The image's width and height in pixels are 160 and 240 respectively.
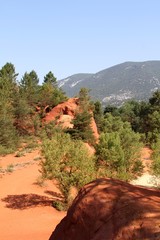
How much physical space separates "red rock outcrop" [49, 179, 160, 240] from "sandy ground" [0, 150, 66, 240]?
802 centimetres

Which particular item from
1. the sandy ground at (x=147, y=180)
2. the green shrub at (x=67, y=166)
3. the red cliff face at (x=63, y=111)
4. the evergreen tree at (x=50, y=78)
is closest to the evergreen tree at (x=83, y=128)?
the red cliff face at (x=63, y=111)

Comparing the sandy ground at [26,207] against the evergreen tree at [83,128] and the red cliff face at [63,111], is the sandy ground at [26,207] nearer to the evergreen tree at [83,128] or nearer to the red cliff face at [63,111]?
the evergreen tree at [83,128]

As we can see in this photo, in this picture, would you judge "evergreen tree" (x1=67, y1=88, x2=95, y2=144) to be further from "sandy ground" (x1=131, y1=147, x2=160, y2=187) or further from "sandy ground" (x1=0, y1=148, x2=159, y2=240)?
"sandy ground" (x1=0, y1=148, x2=159, y2=240)

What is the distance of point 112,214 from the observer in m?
6.59

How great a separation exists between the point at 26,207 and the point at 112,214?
50.8 feet

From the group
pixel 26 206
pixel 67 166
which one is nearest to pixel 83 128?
pixel 67 166

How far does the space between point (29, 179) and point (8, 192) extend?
3974 millimetres

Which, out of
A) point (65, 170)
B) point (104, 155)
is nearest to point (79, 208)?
point (65, 170)

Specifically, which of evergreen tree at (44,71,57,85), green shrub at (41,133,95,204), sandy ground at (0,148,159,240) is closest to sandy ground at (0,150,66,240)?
sandy ground at (0,148,159,240)

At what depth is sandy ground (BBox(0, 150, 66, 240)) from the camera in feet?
53.0

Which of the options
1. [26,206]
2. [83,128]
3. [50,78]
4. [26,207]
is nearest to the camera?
[26,207]

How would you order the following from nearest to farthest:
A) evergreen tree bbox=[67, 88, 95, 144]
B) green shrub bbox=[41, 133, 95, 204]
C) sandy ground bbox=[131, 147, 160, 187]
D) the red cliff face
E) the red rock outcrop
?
1. the red rock outcrop
2. green shrub bbox=[41, 133, 95, 204]
3. sandy ground bbox=[131, 147, 160, 187]
4. evergreen tree bbox=[67, 88, 95, 144]
5. the red cliff face

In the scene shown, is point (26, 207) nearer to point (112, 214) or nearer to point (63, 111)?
point (112, 214)

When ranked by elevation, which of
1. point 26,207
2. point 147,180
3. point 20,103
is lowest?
point 147,180
